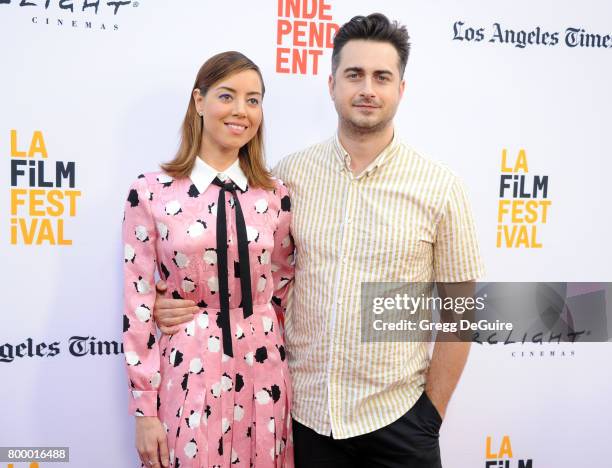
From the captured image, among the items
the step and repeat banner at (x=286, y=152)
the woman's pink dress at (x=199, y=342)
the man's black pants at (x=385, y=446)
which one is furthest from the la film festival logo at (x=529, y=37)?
the man's black pants at (x=385, y=446)

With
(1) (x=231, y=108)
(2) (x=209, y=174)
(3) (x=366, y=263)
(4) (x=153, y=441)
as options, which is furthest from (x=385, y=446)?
(1) (x=231, y=108)

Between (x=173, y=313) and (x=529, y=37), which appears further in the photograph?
(x=529, y=37)

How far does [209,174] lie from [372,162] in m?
0.46

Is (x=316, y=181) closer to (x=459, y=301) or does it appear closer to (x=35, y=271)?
(x=459, y=301)

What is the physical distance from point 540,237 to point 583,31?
816mm

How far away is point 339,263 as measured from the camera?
4.97ft

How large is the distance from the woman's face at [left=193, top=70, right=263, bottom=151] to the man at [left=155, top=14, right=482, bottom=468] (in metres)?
0.25

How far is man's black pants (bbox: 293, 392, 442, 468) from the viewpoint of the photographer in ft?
4.98

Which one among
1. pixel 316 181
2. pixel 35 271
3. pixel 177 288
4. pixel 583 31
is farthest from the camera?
pixel 583 31

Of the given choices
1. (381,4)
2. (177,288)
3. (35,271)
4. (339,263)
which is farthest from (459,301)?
(35,271)

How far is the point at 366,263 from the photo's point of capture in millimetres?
1518

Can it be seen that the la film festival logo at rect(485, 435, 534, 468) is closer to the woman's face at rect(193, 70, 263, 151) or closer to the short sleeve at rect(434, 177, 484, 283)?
the short sleeve at rect(434, 177, 484, 283)

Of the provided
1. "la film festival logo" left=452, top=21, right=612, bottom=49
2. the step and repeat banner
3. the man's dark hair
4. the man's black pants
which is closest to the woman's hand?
the man's black pants

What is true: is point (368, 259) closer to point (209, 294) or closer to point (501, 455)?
point (209, 294)
